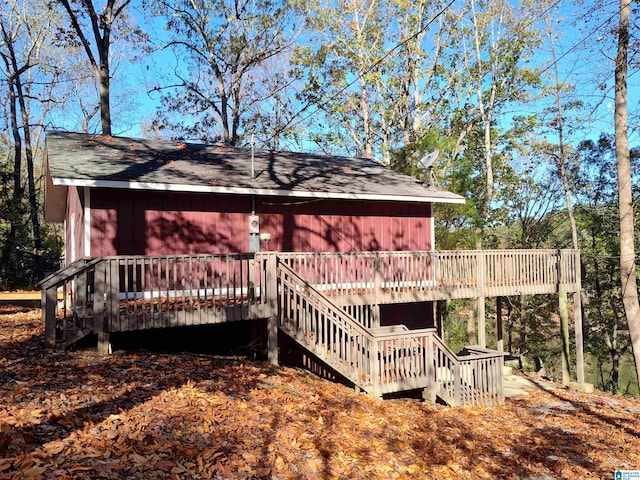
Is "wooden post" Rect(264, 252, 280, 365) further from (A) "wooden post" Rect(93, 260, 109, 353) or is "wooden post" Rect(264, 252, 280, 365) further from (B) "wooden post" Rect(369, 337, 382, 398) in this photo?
(A) "wooden post" Rect(93, 260, 109, 353)

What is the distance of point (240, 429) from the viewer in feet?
16.4

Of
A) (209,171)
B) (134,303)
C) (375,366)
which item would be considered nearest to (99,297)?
(134,303)

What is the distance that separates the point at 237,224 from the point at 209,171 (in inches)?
64.6

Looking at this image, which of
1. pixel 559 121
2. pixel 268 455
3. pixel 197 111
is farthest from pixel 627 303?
pixel 197 111

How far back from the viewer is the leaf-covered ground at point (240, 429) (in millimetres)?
4004

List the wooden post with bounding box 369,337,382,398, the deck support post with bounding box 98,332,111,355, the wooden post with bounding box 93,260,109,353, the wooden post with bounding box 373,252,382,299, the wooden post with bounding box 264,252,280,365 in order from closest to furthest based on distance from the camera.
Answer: the wooden post with bounding box 93,260,109,353
the deck support post with bounding box 98,332,111,355
the wooden post with bounding box 369,337,382,398
the wooden post with bounding box 264,252,280,365
the wooden post with bounding box 373,252,382,299

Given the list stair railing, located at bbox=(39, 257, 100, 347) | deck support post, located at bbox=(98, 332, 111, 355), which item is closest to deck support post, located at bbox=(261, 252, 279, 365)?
deck support post, located at bbox=(98, 332, 111, 355)

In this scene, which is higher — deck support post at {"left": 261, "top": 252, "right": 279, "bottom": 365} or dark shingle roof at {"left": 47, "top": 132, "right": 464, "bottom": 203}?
dark shingle roof at {"left": 47, "top": 132, "right": 464, "bottom": 203}

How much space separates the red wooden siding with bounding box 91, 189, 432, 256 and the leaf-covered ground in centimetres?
273

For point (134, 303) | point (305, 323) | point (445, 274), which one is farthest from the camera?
point (445, 274)

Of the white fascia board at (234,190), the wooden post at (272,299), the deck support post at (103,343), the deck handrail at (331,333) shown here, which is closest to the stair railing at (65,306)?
the deck support post at (103,343)

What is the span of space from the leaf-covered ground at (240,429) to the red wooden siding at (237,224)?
273cm

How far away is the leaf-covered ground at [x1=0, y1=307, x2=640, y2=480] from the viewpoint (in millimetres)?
4004

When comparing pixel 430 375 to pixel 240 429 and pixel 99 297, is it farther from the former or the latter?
pixel 99 297
